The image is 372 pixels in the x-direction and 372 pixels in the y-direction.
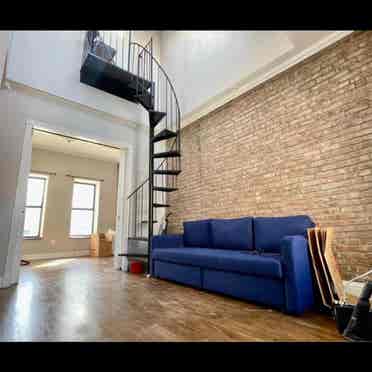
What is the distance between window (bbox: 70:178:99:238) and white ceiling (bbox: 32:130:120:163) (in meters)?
0.92

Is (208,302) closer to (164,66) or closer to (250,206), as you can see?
(250,206)

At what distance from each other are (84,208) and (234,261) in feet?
20.9

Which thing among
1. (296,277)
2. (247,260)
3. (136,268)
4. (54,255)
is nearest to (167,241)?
(136,268)

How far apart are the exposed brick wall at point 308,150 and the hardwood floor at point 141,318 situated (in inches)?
49.0

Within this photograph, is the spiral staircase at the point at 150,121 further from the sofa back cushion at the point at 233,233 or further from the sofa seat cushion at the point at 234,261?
the sofa back cushion at the point at 233,233

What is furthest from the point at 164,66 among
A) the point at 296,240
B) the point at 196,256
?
the point at 296,240

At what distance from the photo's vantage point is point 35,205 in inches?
255

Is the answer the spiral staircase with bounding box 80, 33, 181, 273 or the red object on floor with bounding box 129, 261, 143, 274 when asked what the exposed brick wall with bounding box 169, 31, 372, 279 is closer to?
the spiral staircase with bounding box 80, 33, 181, 273

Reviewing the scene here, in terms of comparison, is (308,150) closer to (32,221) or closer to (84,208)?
(84,208)

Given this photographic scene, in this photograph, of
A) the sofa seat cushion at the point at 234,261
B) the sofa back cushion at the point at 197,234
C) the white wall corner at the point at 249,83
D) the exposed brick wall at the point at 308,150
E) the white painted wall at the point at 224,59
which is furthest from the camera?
the sofa back cushion at the point at 197,234

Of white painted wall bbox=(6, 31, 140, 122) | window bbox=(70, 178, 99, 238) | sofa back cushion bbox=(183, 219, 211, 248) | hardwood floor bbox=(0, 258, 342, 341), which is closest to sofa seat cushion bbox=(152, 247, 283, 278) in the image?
hardwood floor bbox=(0, 258, 342, 341)

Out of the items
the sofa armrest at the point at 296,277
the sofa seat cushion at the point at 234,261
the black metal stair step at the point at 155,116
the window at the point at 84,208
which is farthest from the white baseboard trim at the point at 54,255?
the sofa armrest at the point at 296,277

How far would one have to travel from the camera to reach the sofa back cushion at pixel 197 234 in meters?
3.62
